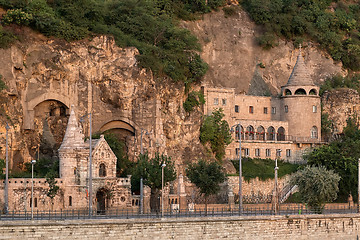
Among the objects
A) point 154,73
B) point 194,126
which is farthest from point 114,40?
point 194,126

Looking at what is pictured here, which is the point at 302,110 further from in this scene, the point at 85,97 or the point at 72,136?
the point at 72,136

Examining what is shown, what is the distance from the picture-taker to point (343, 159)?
9869cm

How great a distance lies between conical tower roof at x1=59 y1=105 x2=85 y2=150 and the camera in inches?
3152

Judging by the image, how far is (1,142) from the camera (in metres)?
81.2

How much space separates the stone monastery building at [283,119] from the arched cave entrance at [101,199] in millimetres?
29417

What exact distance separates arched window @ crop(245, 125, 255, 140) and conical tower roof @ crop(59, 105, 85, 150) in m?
31.4

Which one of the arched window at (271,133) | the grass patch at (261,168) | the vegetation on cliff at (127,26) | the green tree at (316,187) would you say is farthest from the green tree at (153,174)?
the arched window at (271,133)

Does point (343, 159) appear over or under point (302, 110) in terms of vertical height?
under

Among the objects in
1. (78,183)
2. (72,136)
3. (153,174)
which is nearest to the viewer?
(78,183)

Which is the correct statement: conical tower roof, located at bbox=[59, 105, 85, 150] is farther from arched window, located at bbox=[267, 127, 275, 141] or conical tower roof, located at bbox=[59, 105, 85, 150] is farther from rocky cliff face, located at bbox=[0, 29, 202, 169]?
arched window, located at bbox=[267, 127, 275, 141]

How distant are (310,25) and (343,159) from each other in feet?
111

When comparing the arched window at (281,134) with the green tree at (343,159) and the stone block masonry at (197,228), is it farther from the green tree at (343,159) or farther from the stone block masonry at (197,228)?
the stone block masonry at (197,228)

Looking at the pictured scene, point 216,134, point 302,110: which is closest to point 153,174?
point 216,134

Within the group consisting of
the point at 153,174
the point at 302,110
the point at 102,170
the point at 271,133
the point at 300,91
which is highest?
the point at 300,91
